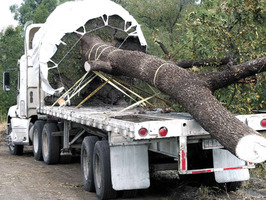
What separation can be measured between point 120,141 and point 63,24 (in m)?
5.01

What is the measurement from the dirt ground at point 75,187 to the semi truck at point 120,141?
322 millimetres

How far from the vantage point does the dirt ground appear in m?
8.44

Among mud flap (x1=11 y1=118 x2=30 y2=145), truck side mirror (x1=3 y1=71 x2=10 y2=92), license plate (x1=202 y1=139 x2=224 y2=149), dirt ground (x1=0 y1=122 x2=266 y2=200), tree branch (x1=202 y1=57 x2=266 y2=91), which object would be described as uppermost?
truck side mirror (x1=3 y1=71 x2=10 y2=92)

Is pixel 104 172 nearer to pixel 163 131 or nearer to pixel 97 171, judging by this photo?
pixel 97 171

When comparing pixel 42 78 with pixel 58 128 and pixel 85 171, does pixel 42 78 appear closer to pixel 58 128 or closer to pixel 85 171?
pixel 58 128

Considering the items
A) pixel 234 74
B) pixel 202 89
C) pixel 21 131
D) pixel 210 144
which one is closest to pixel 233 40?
pixel 234 74

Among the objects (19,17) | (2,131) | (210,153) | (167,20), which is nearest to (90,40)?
(210,153)

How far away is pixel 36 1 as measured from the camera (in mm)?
55906

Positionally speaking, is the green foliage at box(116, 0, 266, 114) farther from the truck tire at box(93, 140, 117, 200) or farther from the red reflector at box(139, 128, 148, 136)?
the red reflector at box(139, 128, 148, 136)

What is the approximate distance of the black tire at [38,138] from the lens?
528 inches

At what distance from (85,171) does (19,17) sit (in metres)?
48.3

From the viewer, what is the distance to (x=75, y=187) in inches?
376

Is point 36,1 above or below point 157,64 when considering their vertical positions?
above

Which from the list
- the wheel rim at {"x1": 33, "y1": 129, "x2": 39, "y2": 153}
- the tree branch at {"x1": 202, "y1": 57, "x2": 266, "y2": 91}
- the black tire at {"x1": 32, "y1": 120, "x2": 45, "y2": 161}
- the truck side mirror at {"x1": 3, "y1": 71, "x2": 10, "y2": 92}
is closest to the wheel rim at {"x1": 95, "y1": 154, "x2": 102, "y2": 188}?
the tree branch at {"x1": 202, "y1": 57, "x2": 266, "y2": 91}
